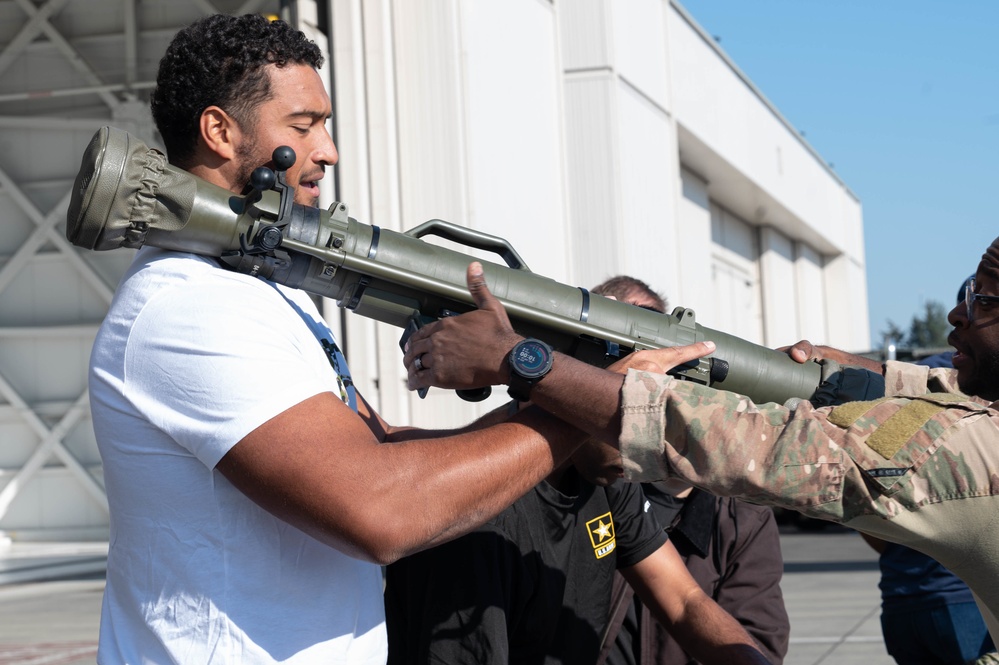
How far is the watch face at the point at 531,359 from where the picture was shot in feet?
7.45

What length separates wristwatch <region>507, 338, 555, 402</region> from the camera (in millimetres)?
2270

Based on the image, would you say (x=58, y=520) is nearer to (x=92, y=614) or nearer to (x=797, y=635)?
(x=92, y=614)

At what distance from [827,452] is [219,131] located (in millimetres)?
1383

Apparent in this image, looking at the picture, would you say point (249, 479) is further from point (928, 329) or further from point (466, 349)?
point (928, 329)

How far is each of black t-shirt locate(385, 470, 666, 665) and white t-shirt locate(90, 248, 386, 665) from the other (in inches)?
19.7

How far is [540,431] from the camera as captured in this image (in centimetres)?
222

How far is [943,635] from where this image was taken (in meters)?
4.19

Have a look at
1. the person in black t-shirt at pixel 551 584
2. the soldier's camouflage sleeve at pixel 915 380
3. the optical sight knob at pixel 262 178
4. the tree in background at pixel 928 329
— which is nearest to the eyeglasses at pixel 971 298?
the soldier's camouflage sleeve at pixel 915 380

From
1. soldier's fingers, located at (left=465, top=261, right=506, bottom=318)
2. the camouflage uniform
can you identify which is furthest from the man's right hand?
soldier's fingers, located at (left=465, top=261, right=506, bottom=318)

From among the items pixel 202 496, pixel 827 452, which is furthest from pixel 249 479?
pixel 827 452

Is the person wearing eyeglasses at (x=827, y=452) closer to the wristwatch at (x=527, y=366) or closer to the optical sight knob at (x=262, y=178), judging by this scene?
the wristwatch at (x=527, y=366)

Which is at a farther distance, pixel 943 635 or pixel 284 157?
pixel 943 635

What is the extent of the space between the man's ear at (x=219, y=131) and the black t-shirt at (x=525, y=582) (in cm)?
106

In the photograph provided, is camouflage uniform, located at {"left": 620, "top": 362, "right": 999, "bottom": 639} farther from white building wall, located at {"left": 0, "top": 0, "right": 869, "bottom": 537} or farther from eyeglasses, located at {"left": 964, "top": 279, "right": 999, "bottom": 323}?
white building wall, located at {"left": 0, "top": 0, "right": 869, "bottom": 537}
